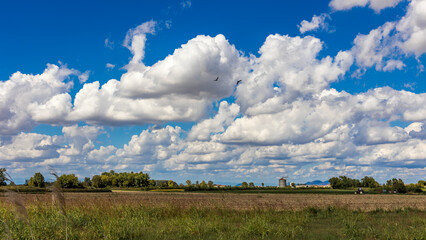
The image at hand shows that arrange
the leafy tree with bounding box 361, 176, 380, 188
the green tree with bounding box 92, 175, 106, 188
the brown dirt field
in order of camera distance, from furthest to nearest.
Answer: the leafy tree with bounding box 361, 176, 380, 188 < the green tree with bounding box 92, 175, 106, 188 < the brown dirt field

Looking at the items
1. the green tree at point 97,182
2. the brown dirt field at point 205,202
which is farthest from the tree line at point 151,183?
the brown dirt field at point 205,202

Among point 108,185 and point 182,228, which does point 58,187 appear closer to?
point 182,228

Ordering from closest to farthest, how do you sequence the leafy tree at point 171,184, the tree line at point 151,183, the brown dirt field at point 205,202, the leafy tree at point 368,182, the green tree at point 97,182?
the brown dirt field at point 205,202
the tree line at point 151,183
the green tree at point 97,182
the leafy tree at point 171,184
the leafy tree at point 368,182

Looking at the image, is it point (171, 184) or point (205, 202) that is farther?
point (171, 184)

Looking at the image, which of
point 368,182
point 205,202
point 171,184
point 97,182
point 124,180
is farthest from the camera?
point 368,182

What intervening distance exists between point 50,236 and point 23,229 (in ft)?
5.32

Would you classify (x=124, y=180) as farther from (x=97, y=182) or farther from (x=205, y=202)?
(x=205, y=202)

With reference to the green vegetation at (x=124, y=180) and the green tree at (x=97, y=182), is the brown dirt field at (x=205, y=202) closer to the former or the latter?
the green vegetation at (x=124, y=180)

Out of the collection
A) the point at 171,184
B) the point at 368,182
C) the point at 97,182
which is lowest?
the point at 368,182

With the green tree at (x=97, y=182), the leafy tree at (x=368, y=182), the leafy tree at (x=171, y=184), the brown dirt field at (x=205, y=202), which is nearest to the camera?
the brown dirt field at (x=205, y=202)

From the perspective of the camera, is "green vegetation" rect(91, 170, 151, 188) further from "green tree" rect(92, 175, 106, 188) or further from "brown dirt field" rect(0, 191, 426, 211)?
"brown dirt field" rect(0, 191, 426, 211)

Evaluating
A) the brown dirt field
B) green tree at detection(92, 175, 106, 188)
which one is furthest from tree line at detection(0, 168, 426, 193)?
the brown dirt field

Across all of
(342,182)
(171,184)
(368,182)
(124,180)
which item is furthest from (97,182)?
(368,182)

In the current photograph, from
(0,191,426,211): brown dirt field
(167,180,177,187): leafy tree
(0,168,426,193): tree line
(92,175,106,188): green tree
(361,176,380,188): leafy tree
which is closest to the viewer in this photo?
(0,191,426,211): brown dirt field
